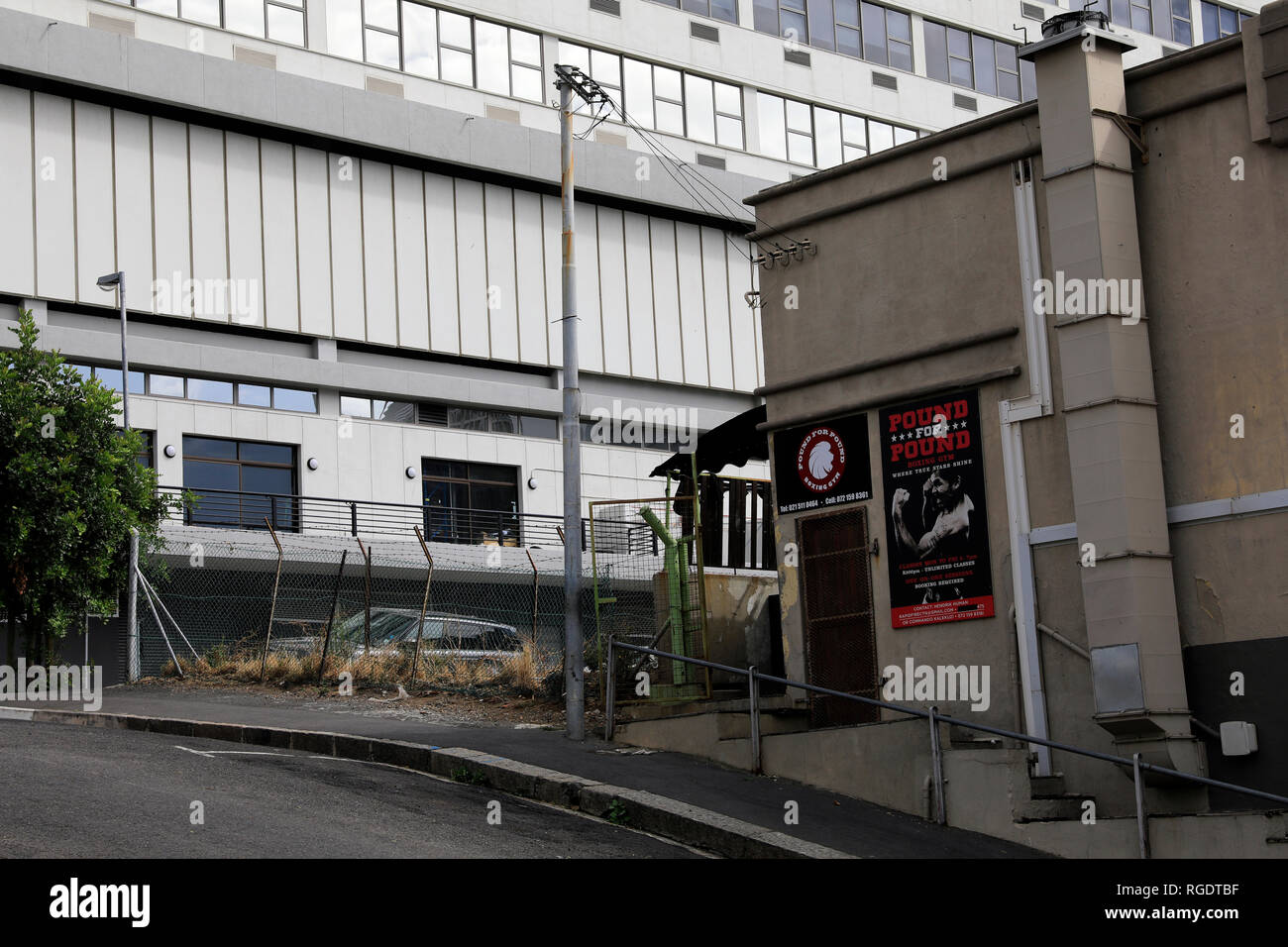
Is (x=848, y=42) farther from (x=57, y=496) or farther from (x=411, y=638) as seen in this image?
(x=57, y=496)

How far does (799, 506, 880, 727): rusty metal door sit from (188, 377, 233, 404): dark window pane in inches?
839

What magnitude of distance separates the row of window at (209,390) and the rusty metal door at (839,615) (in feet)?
67.8

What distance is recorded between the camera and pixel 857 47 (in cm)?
4678

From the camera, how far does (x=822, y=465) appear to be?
16.5 m

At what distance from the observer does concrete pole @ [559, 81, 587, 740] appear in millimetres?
16531

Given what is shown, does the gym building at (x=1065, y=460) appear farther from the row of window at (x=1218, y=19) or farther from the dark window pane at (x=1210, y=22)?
the row of window at (x=1218, y=19)

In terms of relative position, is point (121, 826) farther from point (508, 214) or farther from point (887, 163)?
point (508, 214)

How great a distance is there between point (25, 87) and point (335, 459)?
10.6 metres

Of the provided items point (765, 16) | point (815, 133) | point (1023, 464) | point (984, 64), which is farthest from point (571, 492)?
point (984, 64)

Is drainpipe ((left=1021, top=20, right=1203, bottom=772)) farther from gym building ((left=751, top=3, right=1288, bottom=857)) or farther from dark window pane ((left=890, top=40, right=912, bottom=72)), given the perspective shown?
dark window pane ((left=890, top=40, right=912, bottom=72))

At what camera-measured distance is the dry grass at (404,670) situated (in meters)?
21.4

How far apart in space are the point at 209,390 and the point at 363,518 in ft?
15.0
